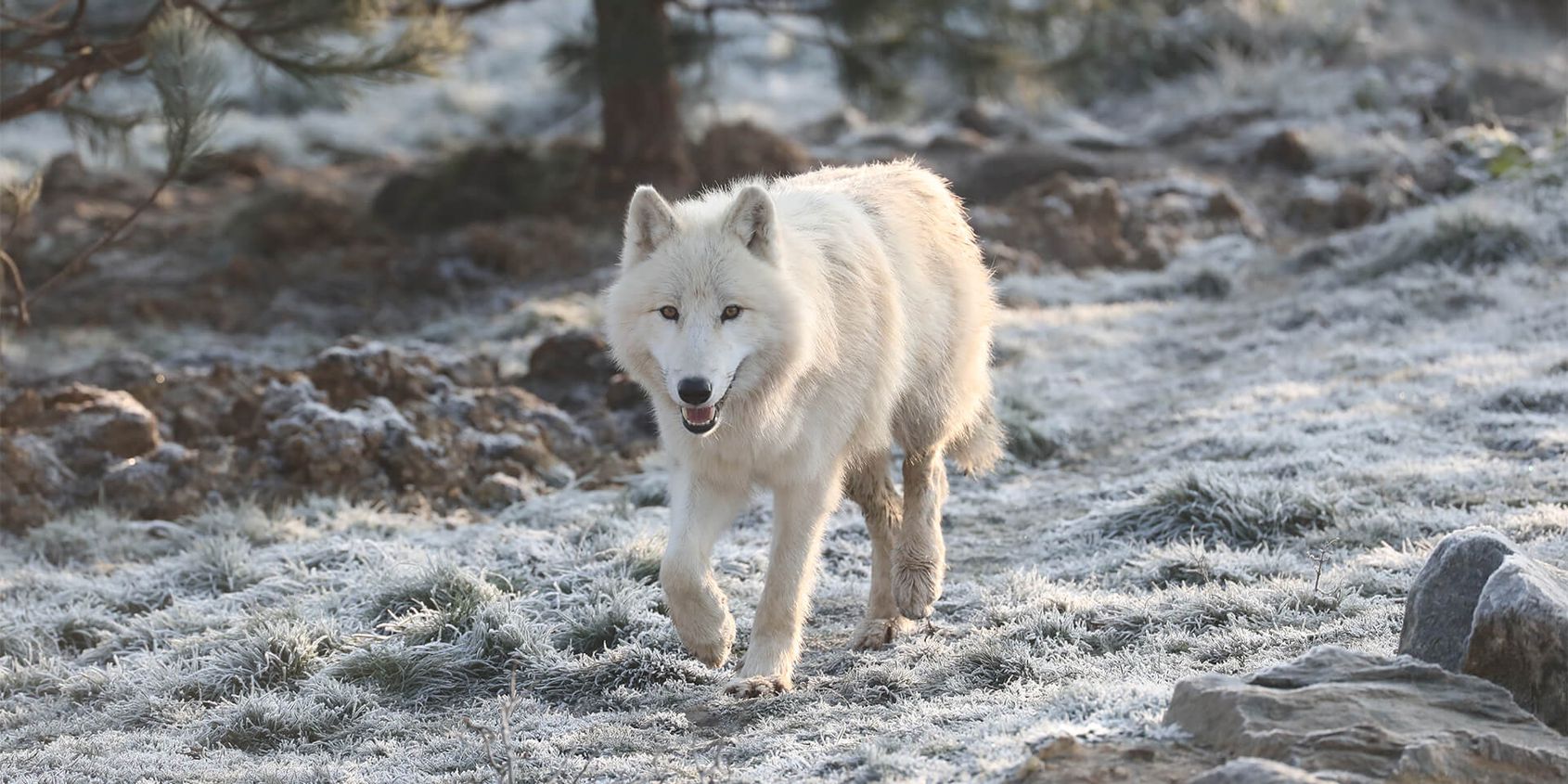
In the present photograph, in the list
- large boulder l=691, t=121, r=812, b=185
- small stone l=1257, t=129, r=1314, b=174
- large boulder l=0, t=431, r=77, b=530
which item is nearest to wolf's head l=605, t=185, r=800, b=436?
large boulder l=0, t=431, r=77, b=530

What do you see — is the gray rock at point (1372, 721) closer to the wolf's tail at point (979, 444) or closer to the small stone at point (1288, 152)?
the wolf's tail at point (979, 444)

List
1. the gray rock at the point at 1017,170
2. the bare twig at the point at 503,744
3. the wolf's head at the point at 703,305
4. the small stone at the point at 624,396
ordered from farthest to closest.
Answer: the gray rock at the point at 1017,170, the small stone at the point at 624,396, the wolf's head at the point at 703,305, the bare twig at the point at 503,744

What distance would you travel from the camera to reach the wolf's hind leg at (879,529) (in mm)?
6074

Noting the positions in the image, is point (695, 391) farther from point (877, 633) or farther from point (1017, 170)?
point (1017, 170)

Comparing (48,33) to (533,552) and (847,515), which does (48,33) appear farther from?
(847,515)

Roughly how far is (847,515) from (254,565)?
3.06m

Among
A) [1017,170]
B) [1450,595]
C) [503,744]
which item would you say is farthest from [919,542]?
[1017,170]

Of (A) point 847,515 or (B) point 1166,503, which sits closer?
(B) point 1166,503

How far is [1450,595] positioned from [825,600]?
123 inches

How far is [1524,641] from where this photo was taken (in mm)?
3906

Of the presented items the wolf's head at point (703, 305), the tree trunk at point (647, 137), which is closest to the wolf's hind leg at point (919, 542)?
the wolf's head at point (703, 305)

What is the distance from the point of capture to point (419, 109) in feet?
91.8

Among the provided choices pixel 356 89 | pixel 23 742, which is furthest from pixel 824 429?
pixel 356 89

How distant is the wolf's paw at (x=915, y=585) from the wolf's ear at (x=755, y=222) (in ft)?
5.17
